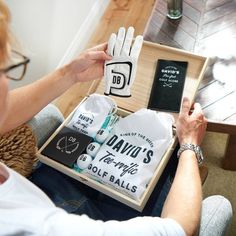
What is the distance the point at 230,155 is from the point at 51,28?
104 cm

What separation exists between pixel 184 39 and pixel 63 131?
0.55 meters

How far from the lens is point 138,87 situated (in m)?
1.26

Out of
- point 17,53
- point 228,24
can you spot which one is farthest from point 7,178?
point 228,24

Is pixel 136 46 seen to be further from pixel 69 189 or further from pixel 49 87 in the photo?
pixel 69 189

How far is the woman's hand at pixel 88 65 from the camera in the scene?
119 centimetres

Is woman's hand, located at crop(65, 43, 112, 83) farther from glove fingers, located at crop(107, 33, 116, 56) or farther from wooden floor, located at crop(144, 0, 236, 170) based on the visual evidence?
wooden floor, located at crop(144, 0, 236, 170)

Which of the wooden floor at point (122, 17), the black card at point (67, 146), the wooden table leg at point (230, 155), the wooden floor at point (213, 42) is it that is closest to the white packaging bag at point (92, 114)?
the black card at point (67, 146)

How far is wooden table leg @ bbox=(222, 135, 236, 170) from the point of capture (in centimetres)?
146

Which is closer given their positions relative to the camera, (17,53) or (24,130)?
(17,53)

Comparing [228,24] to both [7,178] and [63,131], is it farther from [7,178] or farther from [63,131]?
[7,178]

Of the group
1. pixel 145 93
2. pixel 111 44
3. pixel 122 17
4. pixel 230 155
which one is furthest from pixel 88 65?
pixel 122 17

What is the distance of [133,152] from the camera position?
107 cm

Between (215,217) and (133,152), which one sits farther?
(133,152)

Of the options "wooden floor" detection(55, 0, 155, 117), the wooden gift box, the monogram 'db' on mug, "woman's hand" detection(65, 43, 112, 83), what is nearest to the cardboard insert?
the wooden gift box
